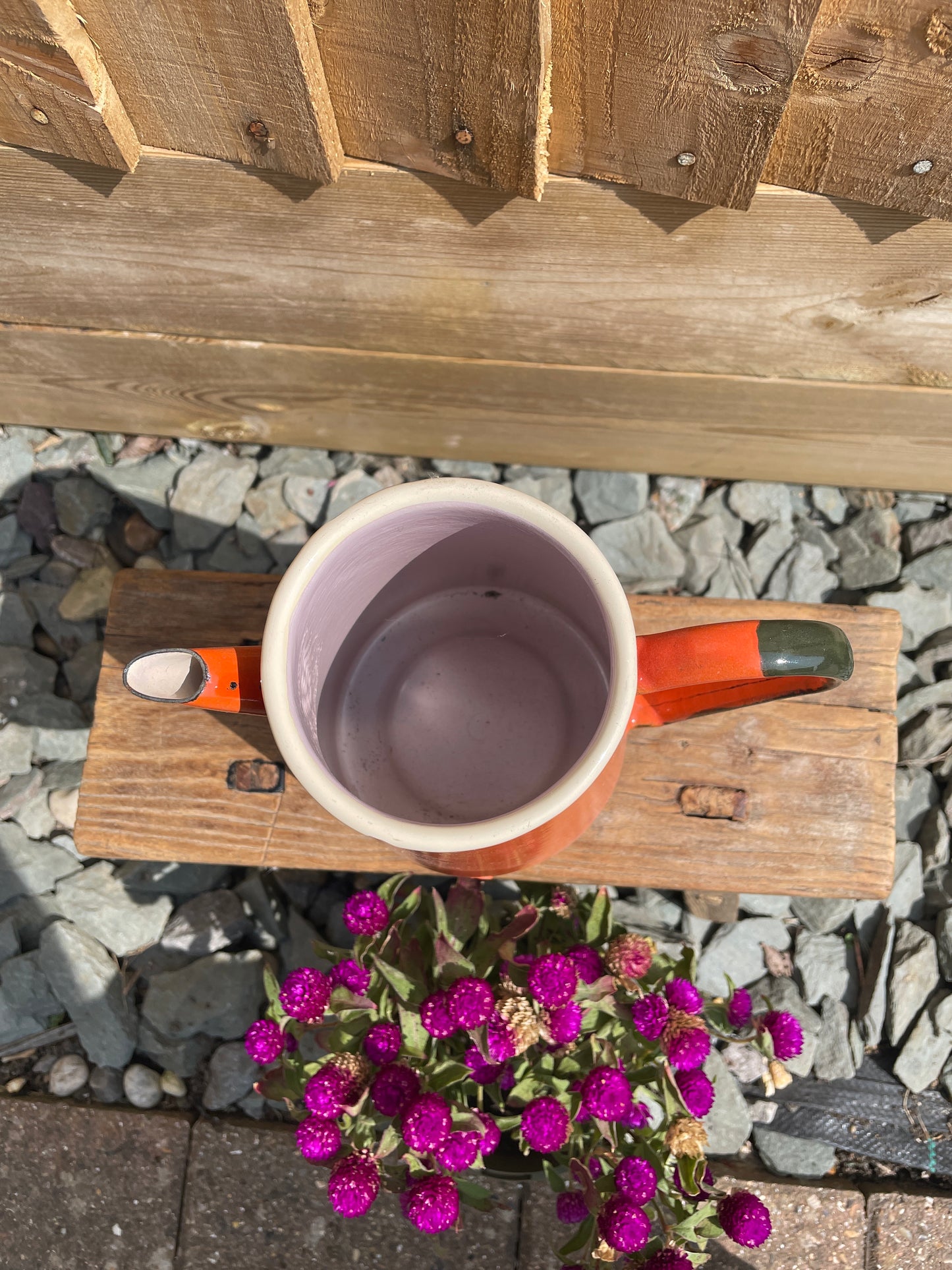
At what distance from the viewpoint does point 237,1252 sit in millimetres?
1451

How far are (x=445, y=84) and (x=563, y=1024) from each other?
1.03 metres

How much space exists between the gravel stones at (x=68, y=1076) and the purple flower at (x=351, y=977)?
803mm

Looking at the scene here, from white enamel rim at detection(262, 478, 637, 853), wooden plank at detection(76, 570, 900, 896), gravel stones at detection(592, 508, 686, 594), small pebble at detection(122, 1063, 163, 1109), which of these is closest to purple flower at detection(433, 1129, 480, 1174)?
wooden plank at detection(76, 570, 900, 896)

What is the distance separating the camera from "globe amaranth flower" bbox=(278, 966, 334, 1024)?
3.44 ft

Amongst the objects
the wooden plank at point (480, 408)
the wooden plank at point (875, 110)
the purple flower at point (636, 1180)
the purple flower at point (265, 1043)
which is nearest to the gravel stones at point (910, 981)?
the purple flower at point (636, 1180)

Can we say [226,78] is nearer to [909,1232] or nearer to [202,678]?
[202,678]

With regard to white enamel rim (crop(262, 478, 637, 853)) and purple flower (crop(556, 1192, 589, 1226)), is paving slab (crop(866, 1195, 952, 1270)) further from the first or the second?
white enamel rim (crop(262, 478, 637, 853))

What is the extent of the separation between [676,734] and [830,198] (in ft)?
2.29

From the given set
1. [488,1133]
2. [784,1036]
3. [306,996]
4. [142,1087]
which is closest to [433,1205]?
[488,1133]

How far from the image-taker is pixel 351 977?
1.09 metres

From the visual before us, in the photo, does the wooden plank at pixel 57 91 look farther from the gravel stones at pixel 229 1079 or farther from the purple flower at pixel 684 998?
the gravel stones at pixel 229 1079

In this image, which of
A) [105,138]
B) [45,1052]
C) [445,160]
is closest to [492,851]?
[445,160]

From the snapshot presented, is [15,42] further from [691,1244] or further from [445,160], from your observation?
[691,1244]

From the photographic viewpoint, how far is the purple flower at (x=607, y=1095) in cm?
98
